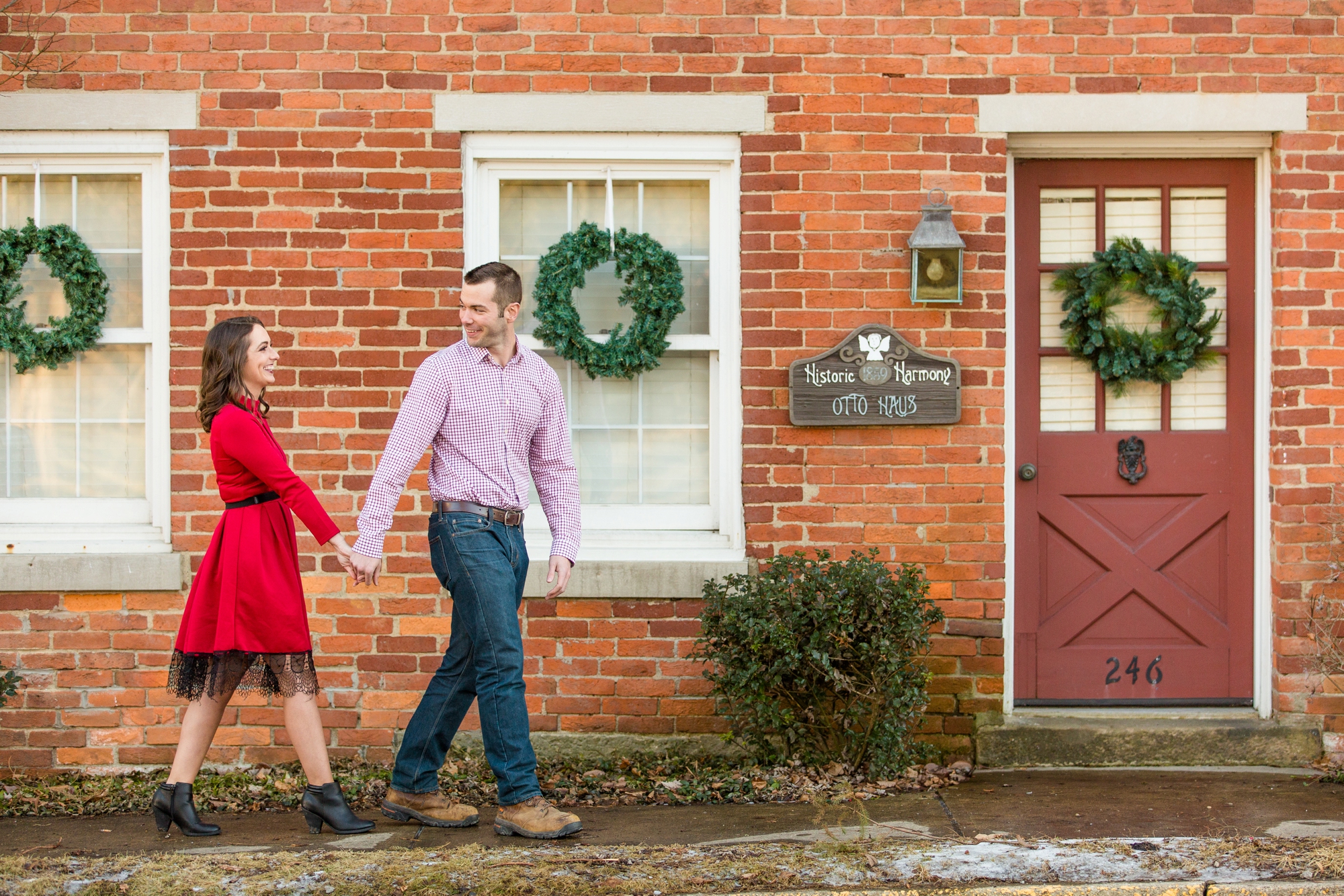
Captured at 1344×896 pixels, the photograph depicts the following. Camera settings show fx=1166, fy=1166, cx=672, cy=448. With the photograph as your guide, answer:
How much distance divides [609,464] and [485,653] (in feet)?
5.48

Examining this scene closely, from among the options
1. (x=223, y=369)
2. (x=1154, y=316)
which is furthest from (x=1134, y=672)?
(x=223, y=369)

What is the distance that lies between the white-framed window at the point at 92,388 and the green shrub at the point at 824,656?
2770mm

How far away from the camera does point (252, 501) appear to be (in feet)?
14.0

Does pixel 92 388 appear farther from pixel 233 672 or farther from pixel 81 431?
pixel 233 672

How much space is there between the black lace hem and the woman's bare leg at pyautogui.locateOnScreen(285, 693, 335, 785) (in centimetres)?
4

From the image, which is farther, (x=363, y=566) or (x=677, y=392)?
(x=677, y=392)

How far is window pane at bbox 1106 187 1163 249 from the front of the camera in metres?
5.63

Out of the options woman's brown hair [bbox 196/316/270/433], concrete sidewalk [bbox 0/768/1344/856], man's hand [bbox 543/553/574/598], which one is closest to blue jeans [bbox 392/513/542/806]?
man's hand [bbox 543/553/574/598]

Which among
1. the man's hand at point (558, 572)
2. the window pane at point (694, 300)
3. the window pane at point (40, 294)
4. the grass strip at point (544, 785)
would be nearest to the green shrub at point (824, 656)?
the grass strip at point (544, 785)

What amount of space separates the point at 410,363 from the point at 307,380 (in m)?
0.48

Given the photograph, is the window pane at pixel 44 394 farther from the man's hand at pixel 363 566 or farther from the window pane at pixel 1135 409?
the window pane at pixel 1135 409

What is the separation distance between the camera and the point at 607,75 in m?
5.38

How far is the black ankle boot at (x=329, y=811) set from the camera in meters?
4.36

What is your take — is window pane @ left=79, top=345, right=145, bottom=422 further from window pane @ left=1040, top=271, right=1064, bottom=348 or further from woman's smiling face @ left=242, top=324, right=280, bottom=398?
window pane @ left=1040, top=271, right=1064, bottom=348
